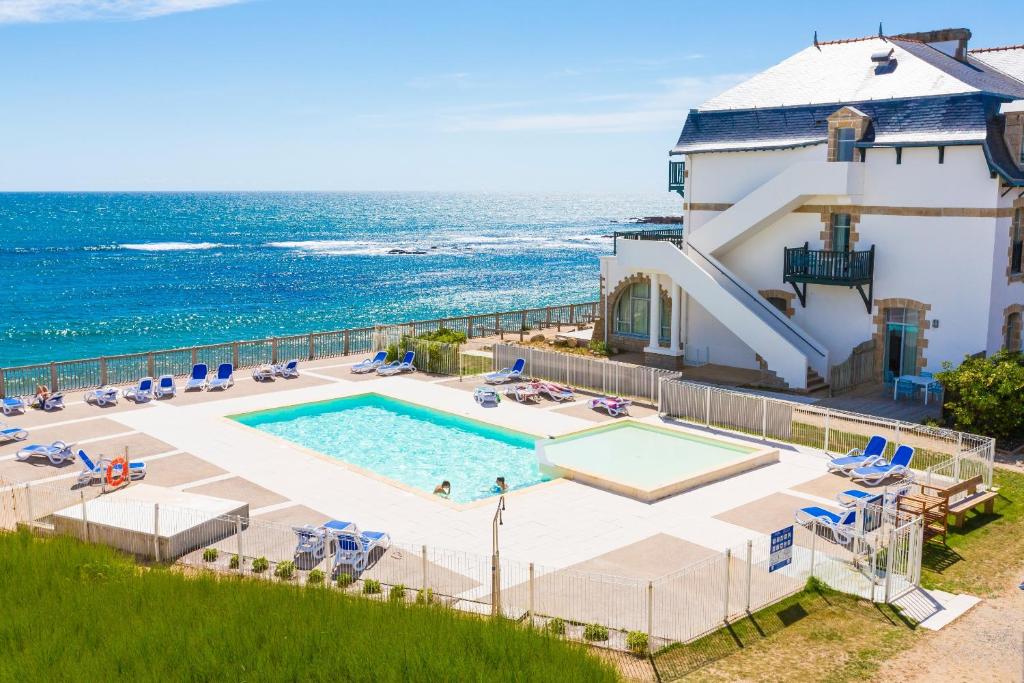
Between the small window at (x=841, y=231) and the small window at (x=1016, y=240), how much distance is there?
470cm

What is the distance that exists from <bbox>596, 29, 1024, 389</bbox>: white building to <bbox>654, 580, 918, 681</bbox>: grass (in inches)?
605

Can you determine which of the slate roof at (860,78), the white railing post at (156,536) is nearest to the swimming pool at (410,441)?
the white railing post at (156,536)

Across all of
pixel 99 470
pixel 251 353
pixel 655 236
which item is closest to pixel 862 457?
pixel 655 236

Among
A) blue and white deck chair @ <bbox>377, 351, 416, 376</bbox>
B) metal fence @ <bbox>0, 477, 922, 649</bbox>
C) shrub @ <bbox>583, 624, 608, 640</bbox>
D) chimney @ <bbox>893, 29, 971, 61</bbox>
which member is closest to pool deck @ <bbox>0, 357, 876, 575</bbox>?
metal fence @ <bbox>0, 477, 922, 649</bbox>

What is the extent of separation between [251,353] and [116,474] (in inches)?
752

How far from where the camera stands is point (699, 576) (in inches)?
591

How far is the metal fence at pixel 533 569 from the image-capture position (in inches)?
562

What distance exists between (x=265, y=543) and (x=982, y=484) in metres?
15.0

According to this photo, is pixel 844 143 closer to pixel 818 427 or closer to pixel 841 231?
pixel 841 231

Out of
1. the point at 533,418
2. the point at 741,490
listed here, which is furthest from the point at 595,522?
the point at 533,418

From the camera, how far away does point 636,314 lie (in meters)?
35.5

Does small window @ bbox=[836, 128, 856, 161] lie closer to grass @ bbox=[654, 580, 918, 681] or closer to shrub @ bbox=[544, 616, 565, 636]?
grass @ bbox=[654, 580, 918, 681]

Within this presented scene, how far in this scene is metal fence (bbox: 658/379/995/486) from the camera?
69.7ft

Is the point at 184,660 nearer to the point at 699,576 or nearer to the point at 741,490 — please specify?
the point at 699,576
